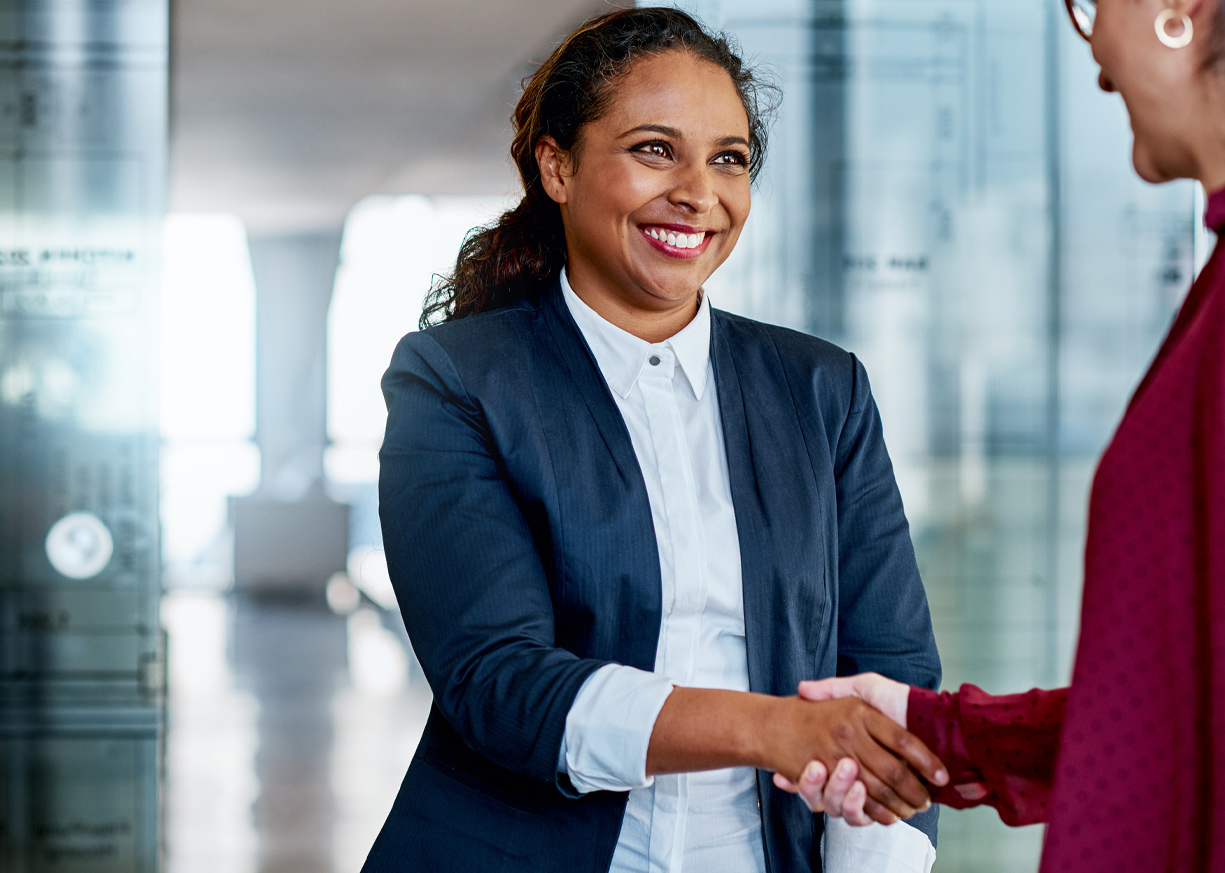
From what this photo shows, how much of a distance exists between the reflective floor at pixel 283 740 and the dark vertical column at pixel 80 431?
84 centimetres

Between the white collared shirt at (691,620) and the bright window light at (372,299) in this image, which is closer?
the white collared shirt at (691,620)

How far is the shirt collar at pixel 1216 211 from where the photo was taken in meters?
0.85

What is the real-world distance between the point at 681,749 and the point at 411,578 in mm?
369

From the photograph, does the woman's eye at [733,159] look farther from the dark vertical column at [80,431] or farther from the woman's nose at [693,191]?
the dark vertical column at [80,431]

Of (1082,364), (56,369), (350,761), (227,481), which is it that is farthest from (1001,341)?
(227,481)

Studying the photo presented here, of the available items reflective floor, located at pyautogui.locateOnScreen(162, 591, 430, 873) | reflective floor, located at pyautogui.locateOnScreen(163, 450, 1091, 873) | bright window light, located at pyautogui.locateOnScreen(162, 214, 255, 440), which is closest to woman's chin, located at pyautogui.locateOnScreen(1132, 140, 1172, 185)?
reflective floor, located at pyautogui.locateOnScreen(163, 450, 1091, 873)

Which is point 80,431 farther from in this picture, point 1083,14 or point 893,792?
point 1083,14

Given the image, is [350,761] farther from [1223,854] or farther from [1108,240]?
[1223,854]

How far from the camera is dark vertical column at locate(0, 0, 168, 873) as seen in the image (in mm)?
3182

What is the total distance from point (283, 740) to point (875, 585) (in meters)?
4.85

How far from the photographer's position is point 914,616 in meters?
1.52

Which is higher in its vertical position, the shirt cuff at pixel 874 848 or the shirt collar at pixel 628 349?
the shirt collar at pixel 628 349

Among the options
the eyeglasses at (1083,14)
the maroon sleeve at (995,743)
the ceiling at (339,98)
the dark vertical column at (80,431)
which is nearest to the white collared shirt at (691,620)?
the maroon sleeve at (995,743)

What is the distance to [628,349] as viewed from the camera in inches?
59.8
